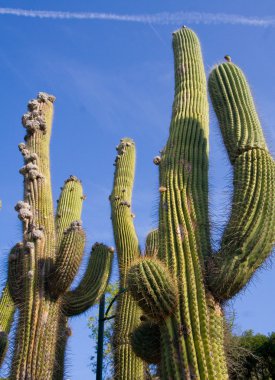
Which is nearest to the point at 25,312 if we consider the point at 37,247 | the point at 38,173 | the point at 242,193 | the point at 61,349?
the point at 37,247

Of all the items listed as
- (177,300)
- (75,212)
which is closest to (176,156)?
(177,300)

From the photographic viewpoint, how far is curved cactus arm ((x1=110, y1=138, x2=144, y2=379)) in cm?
662

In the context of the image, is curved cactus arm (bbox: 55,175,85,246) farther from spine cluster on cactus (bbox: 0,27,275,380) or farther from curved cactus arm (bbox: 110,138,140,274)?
curved cactus arm (bbox: 110,138,140,274)

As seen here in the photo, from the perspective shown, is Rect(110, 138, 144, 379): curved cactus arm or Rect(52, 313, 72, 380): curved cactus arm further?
Rect(110, 138, 144, 379): curved cactus arm

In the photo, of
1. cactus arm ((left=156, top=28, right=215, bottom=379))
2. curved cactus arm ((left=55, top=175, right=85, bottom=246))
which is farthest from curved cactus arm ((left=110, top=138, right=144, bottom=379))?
cactus arm ((left=156, top=28, right=215, bottom=379))

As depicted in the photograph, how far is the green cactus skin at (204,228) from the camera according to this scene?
163 inches

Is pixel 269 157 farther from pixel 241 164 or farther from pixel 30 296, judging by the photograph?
pixel 30 296

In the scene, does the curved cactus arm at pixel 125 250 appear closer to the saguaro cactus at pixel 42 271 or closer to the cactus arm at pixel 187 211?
the saguaro cactus at pixel 42 271

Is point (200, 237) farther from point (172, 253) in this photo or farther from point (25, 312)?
point (25, 312)

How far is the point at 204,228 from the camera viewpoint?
16.1 feet

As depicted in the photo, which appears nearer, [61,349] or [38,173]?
[61,349]

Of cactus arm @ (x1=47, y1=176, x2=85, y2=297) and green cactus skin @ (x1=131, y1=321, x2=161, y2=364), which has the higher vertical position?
cactus arm @ (x1=47, y1=176, x2=85, y2=297)

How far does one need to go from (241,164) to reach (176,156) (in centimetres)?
77

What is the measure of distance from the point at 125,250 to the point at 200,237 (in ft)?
9.83
